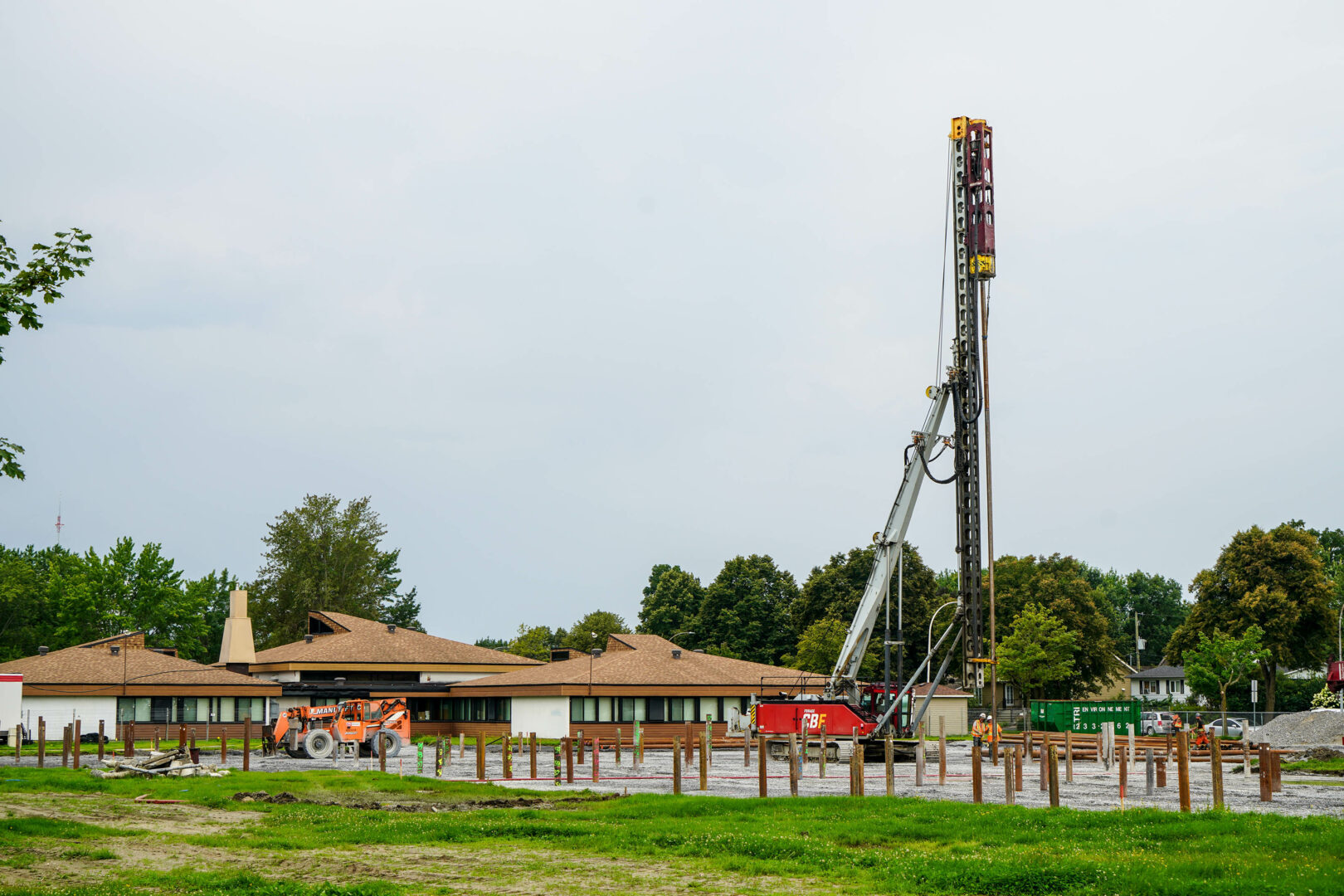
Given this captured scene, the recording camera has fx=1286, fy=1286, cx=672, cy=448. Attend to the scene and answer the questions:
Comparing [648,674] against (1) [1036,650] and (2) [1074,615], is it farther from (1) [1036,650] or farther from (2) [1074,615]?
(2) [1074,615]

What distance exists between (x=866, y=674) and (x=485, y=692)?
30150 millimetres

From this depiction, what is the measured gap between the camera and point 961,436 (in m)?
42.8

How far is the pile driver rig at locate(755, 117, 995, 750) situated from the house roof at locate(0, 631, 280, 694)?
3270 centimetres

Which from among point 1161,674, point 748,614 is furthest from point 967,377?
point 1161,674

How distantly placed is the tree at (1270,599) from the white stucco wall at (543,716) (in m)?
43.3

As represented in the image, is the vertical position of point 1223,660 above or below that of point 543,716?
above

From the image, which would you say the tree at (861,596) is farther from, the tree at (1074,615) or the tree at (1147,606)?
the tree at (1147,606)

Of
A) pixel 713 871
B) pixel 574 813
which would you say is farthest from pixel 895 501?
pixel 713 871

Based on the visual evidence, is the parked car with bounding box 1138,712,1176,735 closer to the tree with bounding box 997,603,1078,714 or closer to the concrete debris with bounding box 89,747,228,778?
the tree with bounding box 997,603,1078,714

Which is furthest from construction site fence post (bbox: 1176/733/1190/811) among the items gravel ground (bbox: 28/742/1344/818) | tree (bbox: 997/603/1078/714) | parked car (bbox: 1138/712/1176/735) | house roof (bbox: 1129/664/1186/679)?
house roof (bbox: 1129/664/1186/679)

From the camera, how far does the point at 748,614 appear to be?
106 m

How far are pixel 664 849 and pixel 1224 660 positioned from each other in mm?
63584

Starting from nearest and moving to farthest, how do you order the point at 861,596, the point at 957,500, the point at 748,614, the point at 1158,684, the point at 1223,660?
the point at 957,500, the point at 1223,660, the point at 861,596, the point at 748,614, the point at 1158,684

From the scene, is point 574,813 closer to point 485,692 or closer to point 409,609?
point 485,692
